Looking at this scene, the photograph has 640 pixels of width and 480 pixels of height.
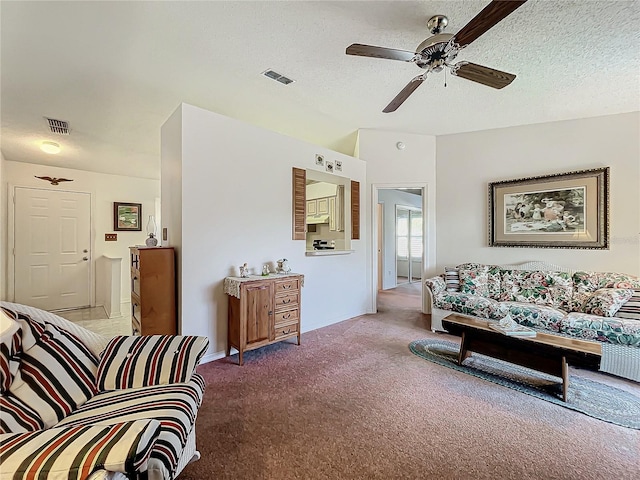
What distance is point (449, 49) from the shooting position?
195 centimetres

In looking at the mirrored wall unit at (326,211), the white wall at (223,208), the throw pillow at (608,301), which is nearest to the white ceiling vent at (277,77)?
the white wall at (223,208)

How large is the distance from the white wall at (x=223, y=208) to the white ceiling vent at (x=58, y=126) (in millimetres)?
1449

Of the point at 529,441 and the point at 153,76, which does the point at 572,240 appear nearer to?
the point at 529,441

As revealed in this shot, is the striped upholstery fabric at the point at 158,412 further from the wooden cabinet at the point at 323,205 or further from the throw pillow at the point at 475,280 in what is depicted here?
the wooden cabinet at the point at 323,205

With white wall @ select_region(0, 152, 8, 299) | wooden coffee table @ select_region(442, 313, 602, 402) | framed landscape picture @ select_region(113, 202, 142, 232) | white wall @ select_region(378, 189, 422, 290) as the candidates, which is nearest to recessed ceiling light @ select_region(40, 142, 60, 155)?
white wall @ select_region(0, 152, 8, 299)

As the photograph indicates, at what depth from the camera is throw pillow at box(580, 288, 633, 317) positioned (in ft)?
9.09

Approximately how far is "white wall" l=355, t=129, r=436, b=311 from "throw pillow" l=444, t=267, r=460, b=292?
1.75 ft

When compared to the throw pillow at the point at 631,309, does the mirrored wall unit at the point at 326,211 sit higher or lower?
higher

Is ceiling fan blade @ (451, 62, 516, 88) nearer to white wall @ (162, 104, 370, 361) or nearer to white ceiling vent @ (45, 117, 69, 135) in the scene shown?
white wall @ (162, 104, 370, 361)

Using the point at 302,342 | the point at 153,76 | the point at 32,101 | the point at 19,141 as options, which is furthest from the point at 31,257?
the point at 302,342

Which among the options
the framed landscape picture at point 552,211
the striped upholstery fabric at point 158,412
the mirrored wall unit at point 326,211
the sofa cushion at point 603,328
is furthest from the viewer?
the mirrored wall unit at point 326,211

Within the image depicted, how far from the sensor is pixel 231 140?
119 inches

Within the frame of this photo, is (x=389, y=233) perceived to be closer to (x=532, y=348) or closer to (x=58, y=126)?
(x=532, y=348)

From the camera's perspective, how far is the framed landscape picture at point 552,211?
3426 millimetres
